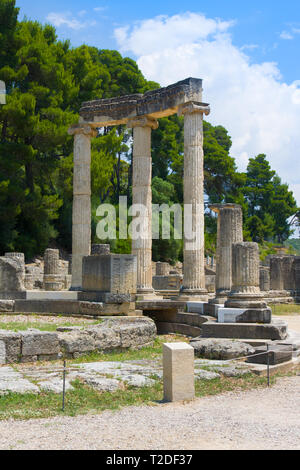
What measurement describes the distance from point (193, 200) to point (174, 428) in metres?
12.5

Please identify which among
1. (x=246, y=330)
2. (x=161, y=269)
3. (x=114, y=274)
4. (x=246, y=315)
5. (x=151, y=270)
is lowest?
(x=246, y=330)

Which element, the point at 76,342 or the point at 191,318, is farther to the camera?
the point at 191,318

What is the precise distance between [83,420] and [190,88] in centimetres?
1377

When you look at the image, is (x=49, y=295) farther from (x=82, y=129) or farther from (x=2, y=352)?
(x=2, y=352)

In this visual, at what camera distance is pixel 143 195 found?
18.9m

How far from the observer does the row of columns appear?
17469 millimetres

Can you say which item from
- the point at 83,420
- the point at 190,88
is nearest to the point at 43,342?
the point at 83,420

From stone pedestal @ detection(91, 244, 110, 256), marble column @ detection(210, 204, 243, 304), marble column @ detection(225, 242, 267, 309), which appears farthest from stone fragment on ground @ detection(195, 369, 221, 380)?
stone pedestal @ detection(91, 244, 110, 256)

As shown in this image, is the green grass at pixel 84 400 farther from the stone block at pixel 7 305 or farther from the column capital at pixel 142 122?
the column capital at pixel 142 122

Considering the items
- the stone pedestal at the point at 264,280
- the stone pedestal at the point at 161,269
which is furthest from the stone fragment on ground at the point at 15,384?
the stone pedestal at the point at 161,269

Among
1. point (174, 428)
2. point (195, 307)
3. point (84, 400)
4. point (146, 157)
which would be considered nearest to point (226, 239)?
point (195, 307)

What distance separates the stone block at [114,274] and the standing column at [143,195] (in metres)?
3.74

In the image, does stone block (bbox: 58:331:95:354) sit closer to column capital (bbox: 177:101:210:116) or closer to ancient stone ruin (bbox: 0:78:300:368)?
ancient stone ruin (bbox: 0:78:300:368)

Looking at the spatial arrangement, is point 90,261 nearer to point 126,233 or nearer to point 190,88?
point 190,88
